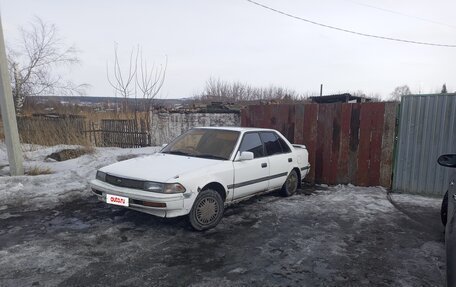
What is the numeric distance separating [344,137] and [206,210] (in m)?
4.39

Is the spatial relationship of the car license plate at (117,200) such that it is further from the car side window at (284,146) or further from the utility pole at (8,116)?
the utility pole at (8,116)

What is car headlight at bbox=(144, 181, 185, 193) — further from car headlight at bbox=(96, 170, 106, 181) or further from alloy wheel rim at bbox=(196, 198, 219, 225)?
car headlight at bbox=(96, 170, 106, 181)

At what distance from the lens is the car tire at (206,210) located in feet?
14.3

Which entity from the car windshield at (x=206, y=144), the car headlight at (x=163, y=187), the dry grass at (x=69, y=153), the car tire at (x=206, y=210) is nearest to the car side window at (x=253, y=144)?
the car windshield at (x=206, y=144)

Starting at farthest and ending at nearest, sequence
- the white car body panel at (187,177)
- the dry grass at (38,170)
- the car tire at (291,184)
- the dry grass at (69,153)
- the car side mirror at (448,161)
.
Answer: the dry grass at (69,153)
the dry grass at (38,170)
the car tire at (291,184)
the white car body panel at (187,177)
the car side mirror at (448,161)

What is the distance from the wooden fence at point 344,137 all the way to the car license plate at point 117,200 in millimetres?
5061

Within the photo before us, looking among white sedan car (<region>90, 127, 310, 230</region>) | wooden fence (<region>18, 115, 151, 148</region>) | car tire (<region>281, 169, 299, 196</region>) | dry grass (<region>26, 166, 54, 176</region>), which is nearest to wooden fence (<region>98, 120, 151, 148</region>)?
wooden fence (<region>18, 115, 151, 148</region>)

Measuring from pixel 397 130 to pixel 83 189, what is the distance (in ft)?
22.5

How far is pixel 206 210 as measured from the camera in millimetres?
4480

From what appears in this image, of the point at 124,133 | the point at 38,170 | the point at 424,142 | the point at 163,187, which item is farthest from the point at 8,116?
the point at 424,142

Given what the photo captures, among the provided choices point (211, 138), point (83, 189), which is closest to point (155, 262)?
point (211, 138)

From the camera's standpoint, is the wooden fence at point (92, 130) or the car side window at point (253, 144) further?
the wooden fence at point (92, 130)

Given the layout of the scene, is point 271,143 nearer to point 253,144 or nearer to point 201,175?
point 253,144

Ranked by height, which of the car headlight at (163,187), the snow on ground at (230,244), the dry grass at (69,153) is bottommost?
the snow on ground at (230,244)
